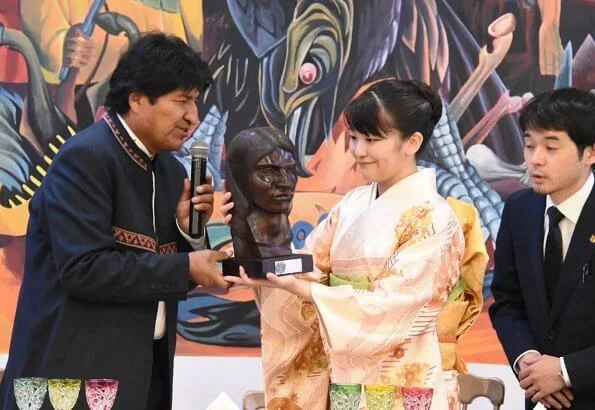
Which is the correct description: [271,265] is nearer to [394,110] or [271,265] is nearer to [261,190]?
[261,190]

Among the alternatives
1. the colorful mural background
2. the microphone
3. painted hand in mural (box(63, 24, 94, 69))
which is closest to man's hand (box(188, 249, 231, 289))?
the microphone

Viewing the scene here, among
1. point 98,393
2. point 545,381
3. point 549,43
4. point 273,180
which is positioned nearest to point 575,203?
point 545,381

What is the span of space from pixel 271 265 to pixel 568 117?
0.97 meters

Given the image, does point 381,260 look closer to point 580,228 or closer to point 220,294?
point 580,228

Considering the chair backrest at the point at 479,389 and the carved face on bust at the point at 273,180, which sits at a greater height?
the carved face on bust at the point at 273,180

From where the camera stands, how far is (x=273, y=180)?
2.21 meters

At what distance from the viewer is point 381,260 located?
2369mm

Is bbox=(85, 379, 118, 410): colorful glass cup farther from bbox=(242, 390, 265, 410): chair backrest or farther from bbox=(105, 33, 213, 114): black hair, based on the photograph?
bbox=(242, 390, 265, 410): chair backrest

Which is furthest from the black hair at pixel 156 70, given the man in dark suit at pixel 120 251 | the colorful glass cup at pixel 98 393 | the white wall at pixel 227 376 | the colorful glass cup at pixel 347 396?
the white wall at pixel 227 376

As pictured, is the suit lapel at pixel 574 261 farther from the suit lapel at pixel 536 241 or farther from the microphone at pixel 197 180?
the microphone at pixel 197 180

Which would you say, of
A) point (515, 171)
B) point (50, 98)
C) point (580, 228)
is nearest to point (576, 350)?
point (580, 228)

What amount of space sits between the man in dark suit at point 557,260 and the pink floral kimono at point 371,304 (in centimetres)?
29

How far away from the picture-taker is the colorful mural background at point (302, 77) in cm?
412

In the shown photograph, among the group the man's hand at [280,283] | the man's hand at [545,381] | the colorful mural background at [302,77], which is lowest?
the man's hand at [545,381]
